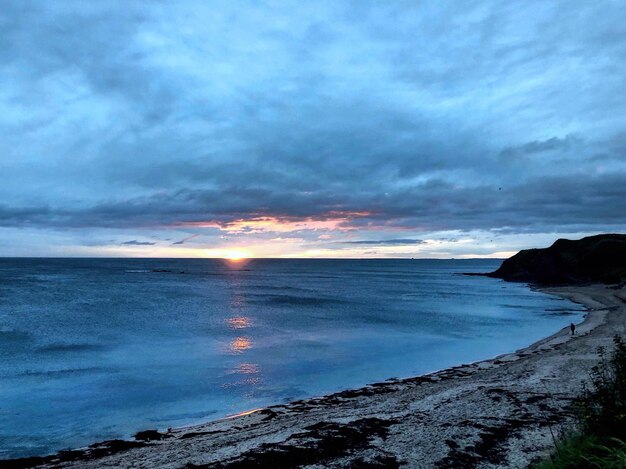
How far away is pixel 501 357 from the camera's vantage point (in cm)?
3228

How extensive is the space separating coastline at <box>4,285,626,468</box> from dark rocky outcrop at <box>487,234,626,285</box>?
9314 cm

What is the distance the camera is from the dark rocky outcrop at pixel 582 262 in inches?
4203

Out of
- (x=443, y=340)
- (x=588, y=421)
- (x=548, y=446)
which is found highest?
(x=588, y=421)

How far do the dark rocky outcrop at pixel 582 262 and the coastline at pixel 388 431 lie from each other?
93.1 metres

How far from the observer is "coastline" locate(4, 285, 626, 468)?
12.1 meters

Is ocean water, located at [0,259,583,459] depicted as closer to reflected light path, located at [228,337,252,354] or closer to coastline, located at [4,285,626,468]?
reflected light path, located at [228,337,252,354]

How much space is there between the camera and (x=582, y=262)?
113500 millimetres

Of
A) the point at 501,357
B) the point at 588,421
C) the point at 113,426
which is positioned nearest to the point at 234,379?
the point at 113,426

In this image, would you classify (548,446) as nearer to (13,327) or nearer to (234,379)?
(234,379)

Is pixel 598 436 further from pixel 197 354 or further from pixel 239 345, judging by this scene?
pixel 239 345

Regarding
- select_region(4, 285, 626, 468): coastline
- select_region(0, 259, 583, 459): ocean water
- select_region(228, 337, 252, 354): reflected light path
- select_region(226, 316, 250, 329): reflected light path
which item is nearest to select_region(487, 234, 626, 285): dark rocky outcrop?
select_region(0, 259, 583, 459): ocean water

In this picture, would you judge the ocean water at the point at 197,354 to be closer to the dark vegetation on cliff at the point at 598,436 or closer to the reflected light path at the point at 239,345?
the reflected light path at the point at 239,345

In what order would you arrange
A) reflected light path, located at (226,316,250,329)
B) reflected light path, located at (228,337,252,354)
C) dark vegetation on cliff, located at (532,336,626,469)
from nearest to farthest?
dark vegetation on cliff, located at (532,336,626,469) → reflected light path, located at (228,337,252,354) → reflected light path, located at (226,316,250,329)

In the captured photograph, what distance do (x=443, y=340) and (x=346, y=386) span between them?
64.7ft
